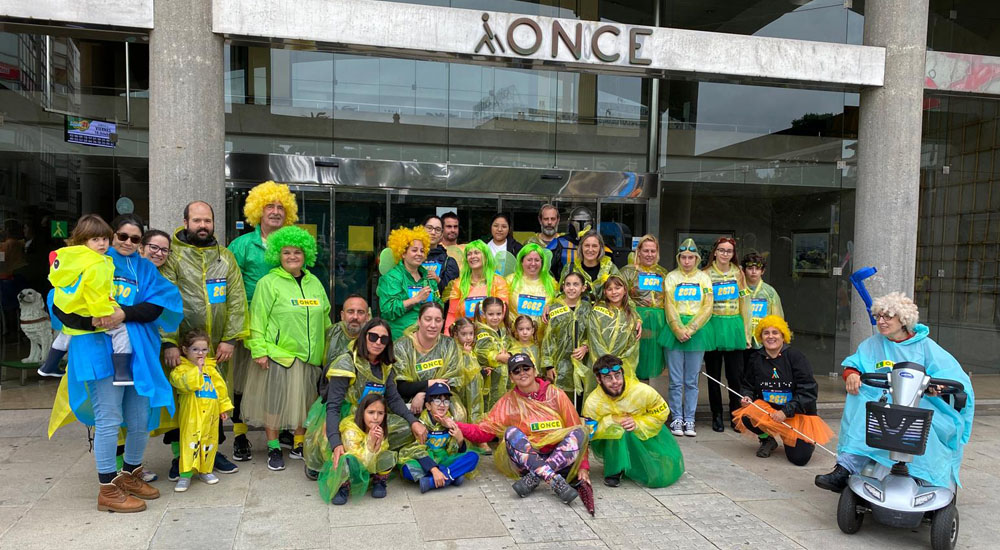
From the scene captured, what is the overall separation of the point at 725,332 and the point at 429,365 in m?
2.82

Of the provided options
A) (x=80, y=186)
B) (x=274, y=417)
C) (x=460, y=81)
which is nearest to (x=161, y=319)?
(x=274, y=417)

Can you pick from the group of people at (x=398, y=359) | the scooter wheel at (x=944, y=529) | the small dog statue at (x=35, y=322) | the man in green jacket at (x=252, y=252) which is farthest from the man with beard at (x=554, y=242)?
the small dog statue at (x=35, y=322)

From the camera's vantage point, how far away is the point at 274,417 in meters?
4.86

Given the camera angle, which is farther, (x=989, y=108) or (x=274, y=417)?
(x=989, y=108)

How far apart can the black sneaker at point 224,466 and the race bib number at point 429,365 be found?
1493 millimetres

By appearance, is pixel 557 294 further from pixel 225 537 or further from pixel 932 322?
pixel 932 322

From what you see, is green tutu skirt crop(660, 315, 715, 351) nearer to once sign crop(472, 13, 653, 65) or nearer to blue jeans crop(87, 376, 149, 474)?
once sign crop(472, 13, 653, 65)

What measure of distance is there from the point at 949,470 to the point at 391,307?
3854 mm

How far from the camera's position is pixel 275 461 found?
488cm

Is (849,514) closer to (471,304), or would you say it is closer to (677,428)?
(677,428)

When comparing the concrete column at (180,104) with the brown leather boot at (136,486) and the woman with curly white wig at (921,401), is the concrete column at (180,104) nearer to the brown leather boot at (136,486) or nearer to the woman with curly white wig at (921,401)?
the brown leather boot at (136,486)

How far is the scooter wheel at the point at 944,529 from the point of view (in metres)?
3.66

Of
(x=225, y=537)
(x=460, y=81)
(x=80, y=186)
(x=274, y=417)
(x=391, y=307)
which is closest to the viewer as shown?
(x=225, y=537)

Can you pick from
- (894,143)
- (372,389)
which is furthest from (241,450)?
(894,143)
